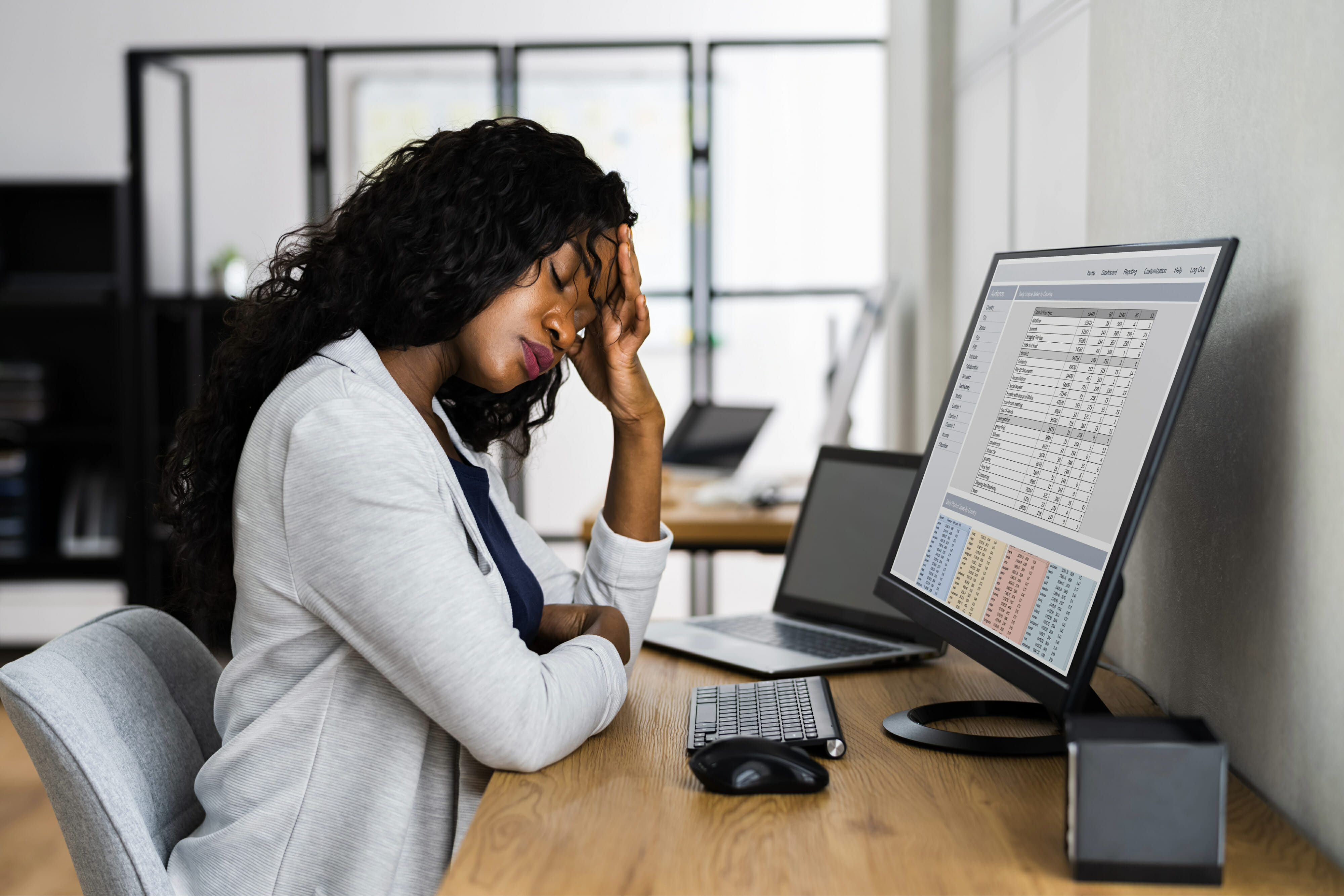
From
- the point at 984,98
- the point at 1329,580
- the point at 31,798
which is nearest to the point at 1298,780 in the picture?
the point at 1329,580

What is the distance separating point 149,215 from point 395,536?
430 cm

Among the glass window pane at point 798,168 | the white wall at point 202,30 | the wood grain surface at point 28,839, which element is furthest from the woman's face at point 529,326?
the white wall at point 202,30

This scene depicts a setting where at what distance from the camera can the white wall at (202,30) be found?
4488 mm

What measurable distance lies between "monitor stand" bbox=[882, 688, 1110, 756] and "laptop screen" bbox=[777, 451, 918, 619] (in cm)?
29

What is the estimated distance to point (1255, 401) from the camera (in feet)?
3.08

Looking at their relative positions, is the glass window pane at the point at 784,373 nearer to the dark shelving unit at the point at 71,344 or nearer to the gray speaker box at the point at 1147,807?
the dark shelving unit at the point at 71,344

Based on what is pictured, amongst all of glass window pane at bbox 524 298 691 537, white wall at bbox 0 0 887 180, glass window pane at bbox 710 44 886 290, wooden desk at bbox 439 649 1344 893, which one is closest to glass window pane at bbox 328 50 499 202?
white wall at bbox 0 0 887 180

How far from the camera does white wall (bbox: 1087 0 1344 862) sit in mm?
811

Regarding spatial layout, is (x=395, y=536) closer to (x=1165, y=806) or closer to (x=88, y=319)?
(x=1165, y=806)

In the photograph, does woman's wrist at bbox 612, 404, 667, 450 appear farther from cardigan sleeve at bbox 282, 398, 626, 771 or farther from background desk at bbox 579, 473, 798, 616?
background desk at bbox 579, 473, 798, 616

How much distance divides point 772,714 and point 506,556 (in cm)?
35

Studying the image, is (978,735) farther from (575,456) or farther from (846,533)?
(575,456)

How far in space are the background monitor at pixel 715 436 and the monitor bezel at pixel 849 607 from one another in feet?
4.50

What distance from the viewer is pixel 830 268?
4.38 meters
